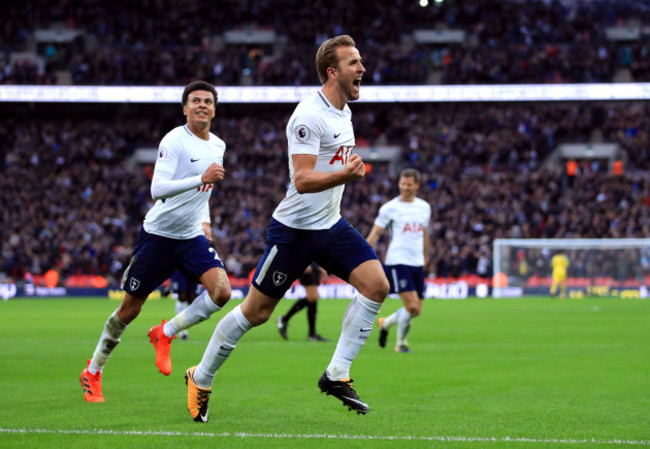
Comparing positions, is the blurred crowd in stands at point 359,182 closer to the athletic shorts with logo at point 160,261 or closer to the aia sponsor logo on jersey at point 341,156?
the athletic shorts with logo at point 160,261

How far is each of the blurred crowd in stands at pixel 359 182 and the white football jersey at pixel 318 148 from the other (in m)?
29.6

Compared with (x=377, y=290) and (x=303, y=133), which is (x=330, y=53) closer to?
(x=303, y=133)

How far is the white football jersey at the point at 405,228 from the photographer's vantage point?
42.2 ft

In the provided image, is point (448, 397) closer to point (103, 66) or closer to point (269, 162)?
point (269, 162)

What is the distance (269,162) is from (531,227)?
13584mm

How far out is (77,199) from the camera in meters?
42.6

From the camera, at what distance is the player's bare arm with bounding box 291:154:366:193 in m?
5.68

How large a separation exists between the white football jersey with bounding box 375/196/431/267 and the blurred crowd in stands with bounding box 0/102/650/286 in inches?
910

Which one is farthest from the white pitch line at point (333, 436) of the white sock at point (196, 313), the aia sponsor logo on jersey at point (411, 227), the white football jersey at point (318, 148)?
the aia sponsor logo on jersey at point (411, 227)

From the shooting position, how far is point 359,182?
142ft

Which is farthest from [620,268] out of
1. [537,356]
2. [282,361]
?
[282,361]

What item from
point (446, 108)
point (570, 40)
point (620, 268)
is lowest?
point (620, 268)

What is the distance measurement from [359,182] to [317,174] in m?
37.4

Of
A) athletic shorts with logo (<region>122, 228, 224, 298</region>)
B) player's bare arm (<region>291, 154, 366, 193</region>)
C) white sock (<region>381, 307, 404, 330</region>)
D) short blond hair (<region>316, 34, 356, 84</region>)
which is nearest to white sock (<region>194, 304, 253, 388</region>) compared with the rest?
player's bare arm (<region>291, 154, 366, 193</region>)
